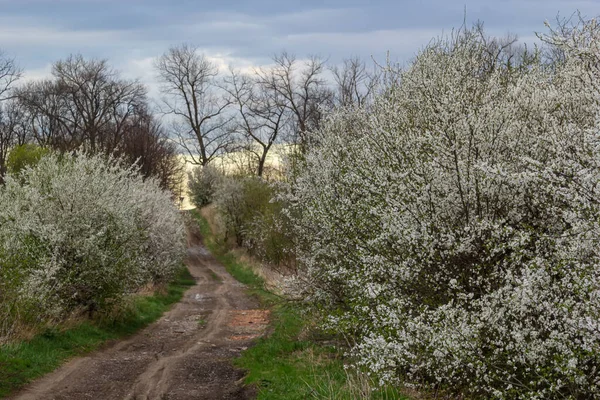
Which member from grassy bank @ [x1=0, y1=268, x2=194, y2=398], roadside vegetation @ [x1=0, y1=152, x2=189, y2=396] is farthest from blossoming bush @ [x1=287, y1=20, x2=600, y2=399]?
roadside vegetation @ [x1=0, y1=152, x2=189, y2=396]

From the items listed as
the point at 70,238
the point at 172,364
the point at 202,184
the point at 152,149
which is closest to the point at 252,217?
the point at 70,238

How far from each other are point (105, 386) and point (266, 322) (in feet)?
28.5

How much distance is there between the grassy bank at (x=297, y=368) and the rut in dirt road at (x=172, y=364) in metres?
0.45

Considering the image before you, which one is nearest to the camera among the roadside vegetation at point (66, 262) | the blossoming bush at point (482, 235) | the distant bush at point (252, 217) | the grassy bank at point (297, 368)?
the blossoming bush at point (482, 235)

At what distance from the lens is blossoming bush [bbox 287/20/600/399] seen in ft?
19.4

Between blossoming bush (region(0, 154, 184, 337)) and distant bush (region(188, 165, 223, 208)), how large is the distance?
40.2m

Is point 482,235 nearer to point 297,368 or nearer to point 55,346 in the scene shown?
point 297,368

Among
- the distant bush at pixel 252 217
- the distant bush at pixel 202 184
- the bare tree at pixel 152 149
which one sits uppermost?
the bare tree at pixel 152 149

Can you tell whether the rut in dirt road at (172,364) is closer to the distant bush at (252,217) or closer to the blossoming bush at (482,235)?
the distant bush at (252,217)

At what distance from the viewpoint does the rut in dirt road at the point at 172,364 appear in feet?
36.4

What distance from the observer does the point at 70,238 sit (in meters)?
16.8

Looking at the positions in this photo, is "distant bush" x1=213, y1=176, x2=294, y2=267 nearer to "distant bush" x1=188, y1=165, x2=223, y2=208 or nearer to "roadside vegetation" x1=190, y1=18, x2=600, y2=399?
"distant bush" x1=188, y1=165, x2=223, y2=208

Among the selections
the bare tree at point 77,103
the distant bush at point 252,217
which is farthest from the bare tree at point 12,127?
the distant bush at point 252,217

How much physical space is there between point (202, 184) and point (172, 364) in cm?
4919
